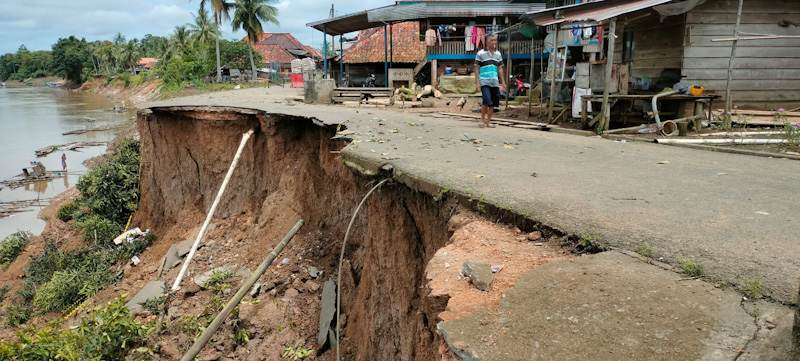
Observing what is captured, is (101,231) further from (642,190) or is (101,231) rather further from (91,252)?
(642,190)

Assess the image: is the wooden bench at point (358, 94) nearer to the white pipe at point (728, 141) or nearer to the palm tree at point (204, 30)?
the white pipe at point (728, 141)

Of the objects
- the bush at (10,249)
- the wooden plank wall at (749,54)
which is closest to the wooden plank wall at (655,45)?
the wooden plank wall at (749,54)

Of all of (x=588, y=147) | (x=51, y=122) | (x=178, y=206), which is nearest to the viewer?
(x=588, y=147)

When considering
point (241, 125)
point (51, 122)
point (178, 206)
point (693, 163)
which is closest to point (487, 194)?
point (693, 163)

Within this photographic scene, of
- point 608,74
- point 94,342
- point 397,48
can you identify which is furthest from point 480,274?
point 397,48

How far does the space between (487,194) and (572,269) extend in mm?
1299

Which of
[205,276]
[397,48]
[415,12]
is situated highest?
[415,12]

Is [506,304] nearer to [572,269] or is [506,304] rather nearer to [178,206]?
[572,269]

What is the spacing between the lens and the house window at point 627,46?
10.9 m

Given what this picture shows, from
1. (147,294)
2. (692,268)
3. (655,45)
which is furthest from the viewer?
(655,45)

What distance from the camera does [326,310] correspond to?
6.71 metres

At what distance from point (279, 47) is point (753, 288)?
2065 inches

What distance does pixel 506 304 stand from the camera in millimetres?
2408

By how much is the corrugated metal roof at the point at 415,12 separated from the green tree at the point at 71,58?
79738 mm
